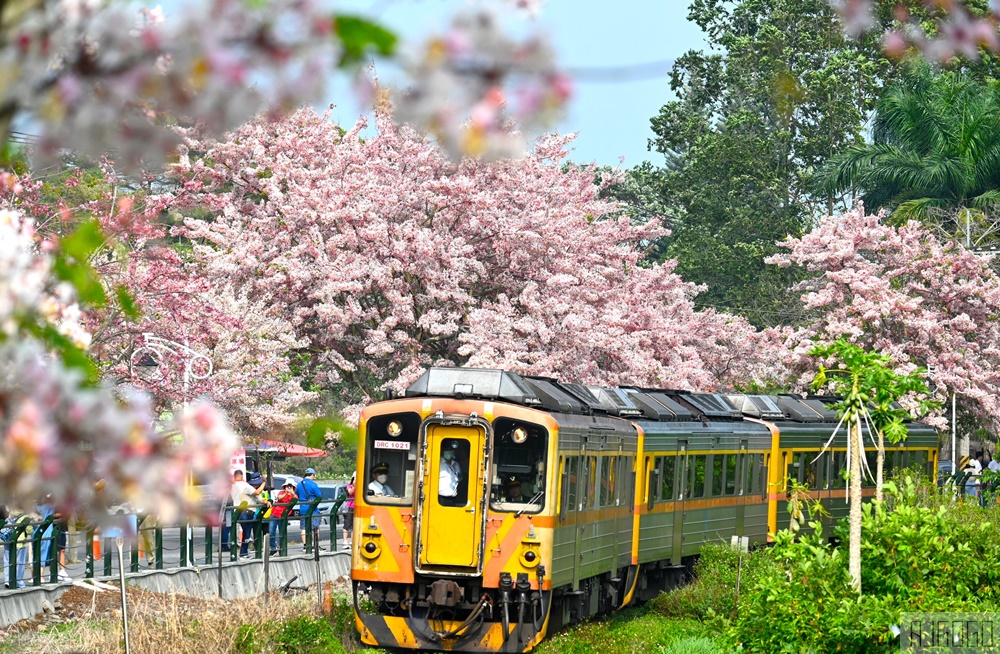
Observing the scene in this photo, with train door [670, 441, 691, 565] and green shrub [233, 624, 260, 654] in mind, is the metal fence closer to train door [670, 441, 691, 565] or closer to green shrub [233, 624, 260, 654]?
green shrub [233, 624, 260, 654]

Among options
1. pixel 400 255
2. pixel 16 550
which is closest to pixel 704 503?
pixel 400 255

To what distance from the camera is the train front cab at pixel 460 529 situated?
1547 centimetres

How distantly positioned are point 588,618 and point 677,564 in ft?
11.9

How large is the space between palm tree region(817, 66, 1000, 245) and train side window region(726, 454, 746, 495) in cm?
2407

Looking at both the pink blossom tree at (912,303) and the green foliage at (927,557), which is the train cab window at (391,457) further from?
the pink blossom tree at (912,303)

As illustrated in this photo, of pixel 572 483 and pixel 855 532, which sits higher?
pixel 572 483

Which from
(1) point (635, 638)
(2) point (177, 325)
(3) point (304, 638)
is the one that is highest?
(2) point (177, 325)

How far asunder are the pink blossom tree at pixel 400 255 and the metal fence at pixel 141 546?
4039 millimetres

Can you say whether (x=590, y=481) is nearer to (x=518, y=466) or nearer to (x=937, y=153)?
(x=518, y=466)

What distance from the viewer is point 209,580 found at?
19.9 metres

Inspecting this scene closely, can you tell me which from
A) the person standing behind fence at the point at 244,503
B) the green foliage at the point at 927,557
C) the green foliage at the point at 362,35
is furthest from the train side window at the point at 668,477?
the green foliage at the point at 362,35

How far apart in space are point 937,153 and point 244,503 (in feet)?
109

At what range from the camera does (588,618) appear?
1839 cm

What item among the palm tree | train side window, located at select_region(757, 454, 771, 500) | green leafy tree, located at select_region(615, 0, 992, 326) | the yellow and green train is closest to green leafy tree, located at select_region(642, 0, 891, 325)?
green leafy tree, located at select_region(615, 0, 992, 326)
